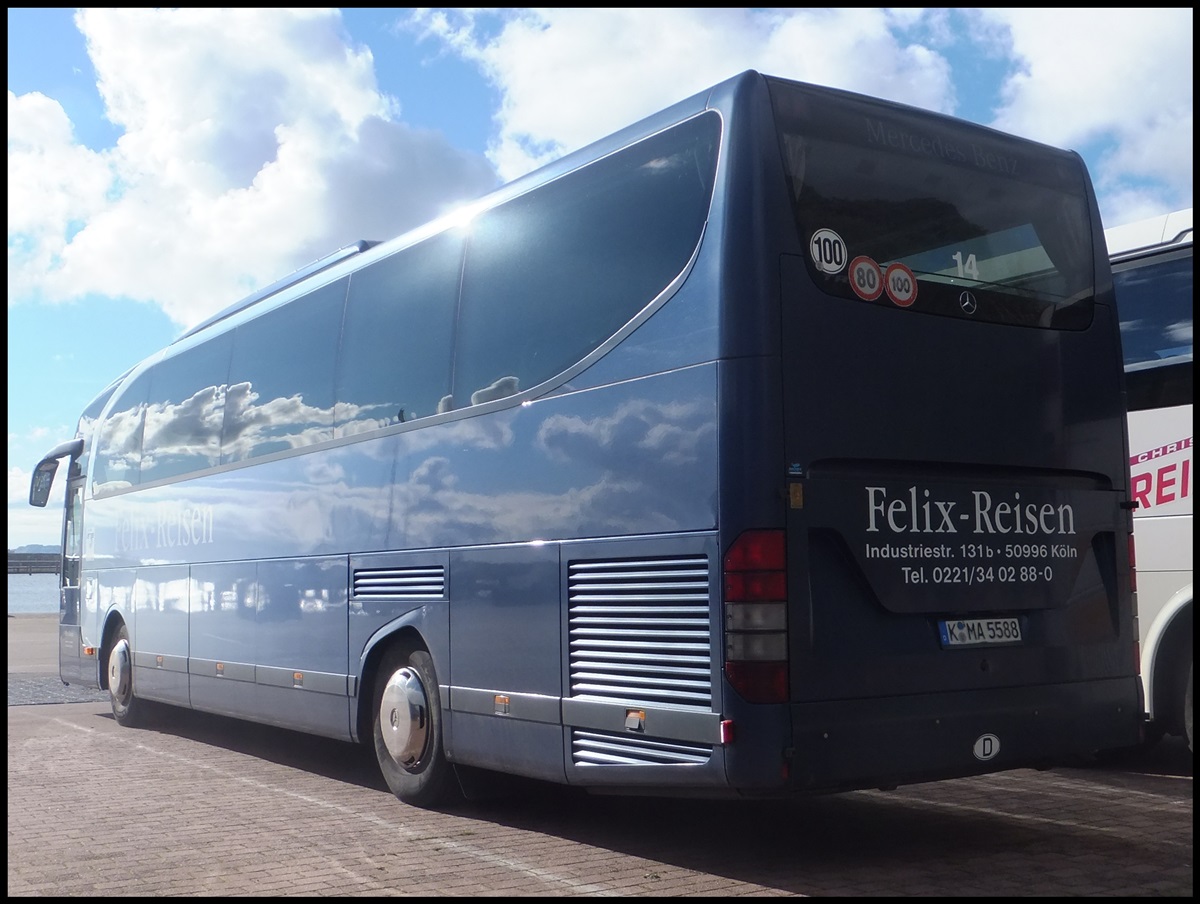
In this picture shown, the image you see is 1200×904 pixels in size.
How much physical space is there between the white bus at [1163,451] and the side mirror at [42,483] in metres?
12.5

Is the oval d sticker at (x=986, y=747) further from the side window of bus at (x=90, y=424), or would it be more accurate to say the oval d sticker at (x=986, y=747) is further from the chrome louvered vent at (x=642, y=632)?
the side window of bus at (x=90, y=424)

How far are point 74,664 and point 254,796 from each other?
24.9ft

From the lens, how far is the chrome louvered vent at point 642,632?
6.13 m

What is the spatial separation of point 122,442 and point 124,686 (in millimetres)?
2554

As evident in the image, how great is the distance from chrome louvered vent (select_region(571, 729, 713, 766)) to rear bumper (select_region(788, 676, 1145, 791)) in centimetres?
47

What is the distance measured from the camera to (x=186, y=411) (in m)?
12.7

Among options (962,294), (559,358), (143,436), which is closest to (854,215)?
(962,294)

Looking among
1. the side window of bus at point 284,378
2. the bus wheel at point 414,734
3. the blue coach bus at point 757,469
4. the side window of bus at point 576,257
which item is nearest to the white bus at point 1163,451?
the blue coach bus at point 757,469

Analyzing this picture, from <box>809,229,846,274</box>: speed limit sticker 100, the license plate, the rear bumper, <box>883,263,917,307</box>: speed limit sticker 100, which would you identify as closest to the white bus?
the rear bumper

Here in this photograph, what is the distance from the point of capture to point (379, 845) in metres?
7.19

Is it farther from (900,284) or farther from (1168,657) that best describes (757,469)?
(1168,657)

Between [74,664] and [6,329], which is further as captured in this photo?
[74,664]

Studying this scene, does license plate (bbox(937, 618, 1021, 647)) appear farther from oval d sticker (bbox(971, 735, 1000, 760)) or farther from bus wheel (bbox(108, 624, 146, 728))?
bus wheel (bbox(108, 624, 146, 728))

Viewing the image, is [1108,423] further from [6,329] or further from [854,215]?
[6,329]
